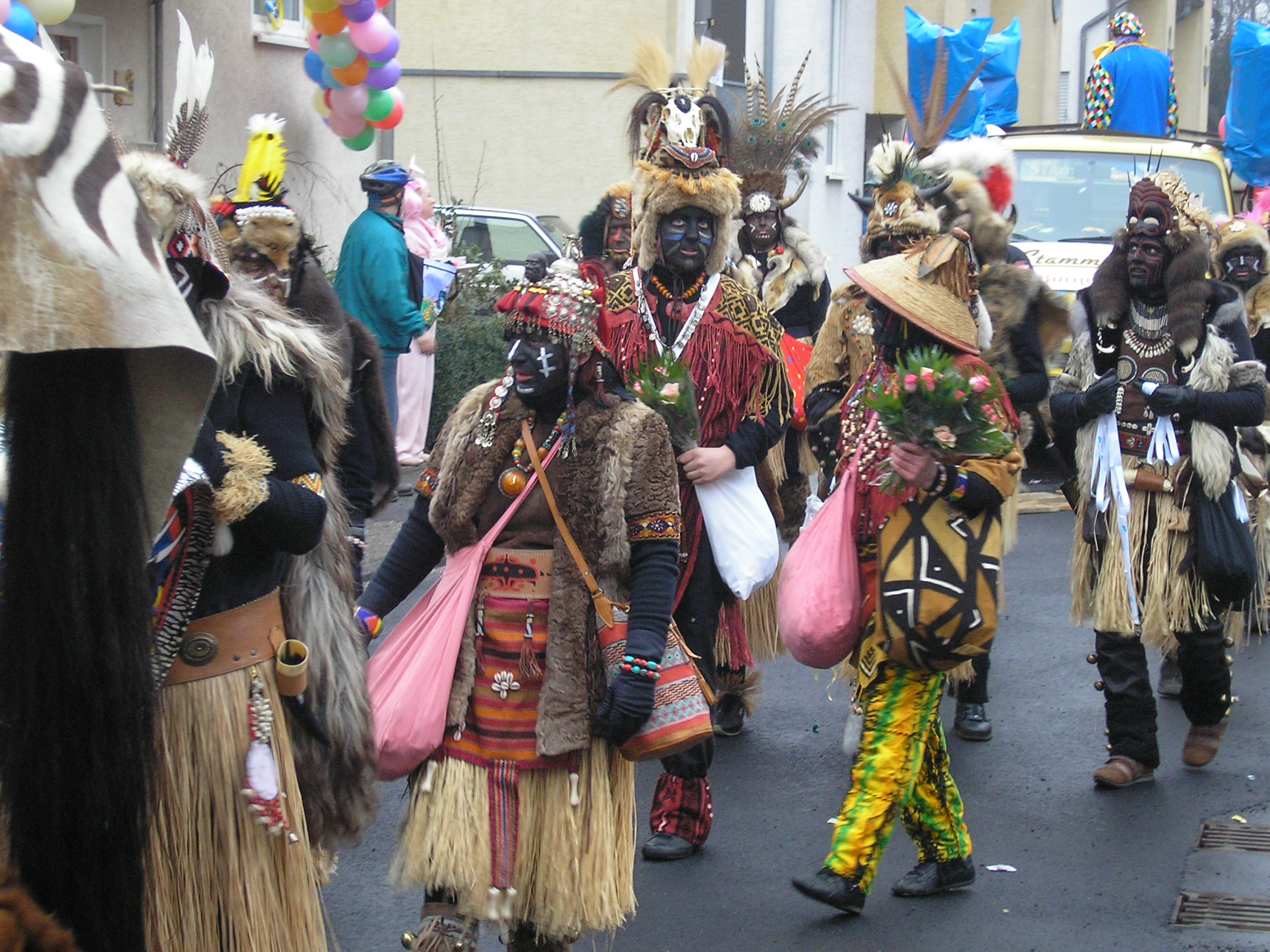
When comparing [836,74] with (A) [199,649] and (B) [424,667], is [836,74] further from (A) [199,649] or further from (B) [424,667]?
(A) [199,649]

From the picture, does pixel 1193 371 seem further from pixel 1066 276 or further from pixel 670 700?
pixel 1066 276

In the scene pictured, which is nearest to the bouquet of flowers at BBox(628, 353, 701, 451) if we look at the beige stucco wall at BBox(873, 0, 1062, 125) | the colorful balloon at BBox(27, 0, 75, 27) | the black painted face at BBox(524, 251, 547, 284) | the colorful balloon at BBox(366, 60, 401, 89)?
the black painted face at BBox(524, 251, 547, 284)

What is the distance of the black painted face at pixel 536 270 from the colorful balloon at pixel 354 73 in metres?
6.57

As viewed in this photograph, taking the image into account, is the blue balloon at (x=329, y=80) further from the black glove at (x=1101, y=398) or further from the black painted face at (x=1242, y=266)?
the black glove at (x=1101, y=398)

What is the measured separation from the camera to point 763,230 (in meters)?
8.41

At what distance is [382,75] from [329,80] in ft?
1.26

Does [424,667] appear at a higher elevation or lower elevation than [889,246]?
lower

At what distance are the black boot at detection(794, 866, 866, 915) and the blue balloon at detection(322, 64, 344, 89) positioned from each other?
302 inches

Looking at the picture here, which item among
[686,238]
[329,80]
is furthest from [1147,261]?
[329,80]

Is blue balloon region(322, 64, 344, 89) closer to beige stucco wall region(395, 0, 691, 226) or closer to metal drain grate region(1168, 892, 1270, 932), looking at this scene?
metal drain grate region(1168, 892, 1270, 932)

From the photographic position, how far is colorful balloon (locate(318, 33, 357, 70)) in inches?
390

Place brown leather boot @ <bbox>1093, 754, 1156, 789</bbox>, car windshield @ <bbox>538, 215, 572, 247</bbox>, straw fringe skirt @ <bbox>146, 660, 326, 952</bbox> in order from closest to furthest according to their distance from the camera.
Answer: straw fringe skirt @ <bbox>146, 660, 326, 952</bbox>, brown leather boot @ <bbox>1093, 754, 1156, 789</bbox>, car windshield @ <bbox>538, 215, 572, 247</bbox>

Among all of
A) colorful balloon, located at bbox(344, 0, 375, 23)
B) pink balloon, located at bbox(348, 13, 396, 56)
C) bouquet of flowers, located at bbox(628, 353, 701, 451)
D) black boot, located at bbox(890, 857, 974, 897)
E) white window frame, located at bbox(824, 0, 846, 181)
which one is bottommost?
black boot, located at bbox(890, 857, 974, 897)

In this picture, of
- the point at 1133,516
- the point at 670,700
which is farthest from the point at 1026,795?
the point at 670,700
